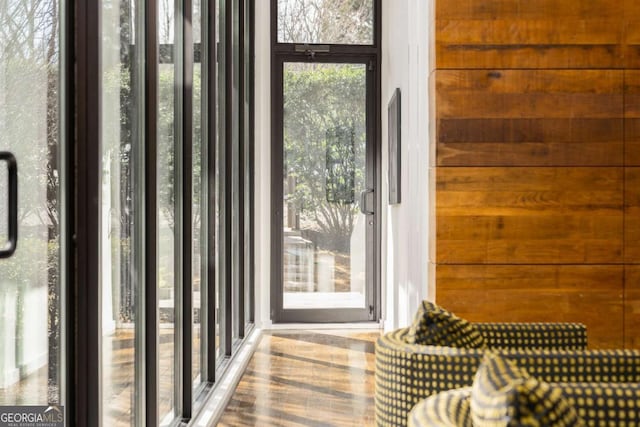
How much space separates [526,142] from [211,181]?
1.70 m

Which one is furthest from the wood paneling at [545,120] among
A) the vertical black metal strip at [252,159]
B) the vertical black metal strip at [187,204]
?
the vertical black metal strip at [252,159]

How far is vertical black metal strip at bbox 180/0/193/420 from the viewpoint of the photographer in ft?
9.80

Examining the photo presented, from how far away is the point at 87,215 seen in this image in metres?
1.79

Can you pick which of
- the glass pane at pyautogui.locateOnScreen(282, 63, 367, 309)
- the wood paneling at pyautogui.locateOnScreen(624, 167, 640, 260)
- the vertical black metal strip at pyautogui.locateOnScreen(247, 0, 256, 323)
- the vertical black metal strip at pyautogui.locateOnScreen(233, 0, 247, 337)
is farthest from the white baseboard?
the wood paneling at pyautogui.locateOnScreen(624, 167, 640, 260)

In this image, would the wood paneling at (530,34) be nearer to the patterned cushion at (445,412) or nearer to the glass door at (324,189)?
the patterned cushion at (445,412)

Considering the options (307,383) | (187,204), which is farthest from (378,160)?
(187,204)

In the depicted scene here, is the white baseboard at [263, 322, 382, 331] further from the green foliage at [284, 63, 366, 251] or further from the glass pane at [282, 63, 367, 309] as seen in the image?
the green foliage at [284, 63, 366, 251]

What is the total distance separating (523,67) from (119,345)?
210 centimetres

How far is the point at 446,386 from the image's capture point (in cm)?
171

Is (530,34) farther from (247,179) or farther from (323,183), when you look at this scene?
(323,183)

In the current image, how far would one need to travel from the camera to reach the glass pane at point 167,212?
8.79ft

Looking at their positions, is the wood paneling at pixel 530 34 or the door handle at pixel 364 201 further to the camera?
the door handle at pixel 364 201

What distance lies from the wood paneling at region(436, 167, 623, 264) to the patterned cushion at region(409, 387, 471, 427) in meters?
1.70

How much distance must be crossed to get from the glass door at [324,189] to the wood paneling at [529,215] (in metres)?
3.10
